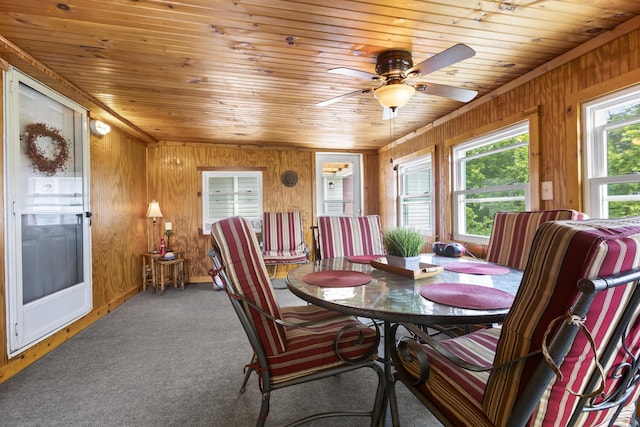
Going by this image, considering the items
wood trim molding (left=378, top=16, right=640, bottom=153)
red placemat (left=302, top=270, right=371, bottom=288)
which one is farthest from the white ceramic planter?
wood trim molding (left=378, top=16, right=640, bottom=153)

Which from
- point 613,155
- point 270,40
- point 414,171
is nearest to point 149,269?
point 270,40

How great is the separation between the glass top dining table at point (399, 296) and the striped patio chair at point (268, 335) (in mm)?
162

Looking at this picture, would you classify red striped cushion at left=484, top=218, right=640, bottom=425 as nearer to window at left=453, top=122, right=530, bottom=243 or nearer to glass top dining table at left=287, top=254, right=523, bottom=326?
glass top dining table at left=287, top=254, right=523, bottom=326

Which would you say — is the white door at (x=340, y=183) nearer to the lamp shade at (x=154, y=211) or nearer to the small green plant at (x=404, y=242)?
the lamp shade at (x=154, y=211)

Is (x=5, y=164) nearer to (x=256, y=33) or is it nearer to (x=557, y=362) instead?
(x=256, y=33)

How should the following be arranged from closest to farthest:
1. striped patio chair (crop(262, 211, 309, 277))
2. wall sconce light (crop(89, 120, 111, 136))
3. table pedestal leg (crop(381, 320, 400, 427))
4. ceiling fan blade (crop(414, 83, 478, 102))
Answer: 1. table pedestal leg (crop(381, 320, 400, 427))
2. ceiling fan blade (crop(414, 83, 478, 102))
3. wall sconce light (crop(89, 120, 111, 136))
4. striped patio chair (crop(262, 211, 309, 277))

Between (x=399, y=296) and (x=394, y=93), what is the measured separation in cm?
131

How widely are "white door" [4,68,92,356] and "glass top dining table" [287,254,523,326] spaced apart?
2.05 m

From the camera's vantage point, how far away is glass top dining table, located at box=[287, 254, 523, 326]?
3.19ft

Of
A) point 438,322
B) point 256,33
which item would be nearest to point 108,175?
point 256,33

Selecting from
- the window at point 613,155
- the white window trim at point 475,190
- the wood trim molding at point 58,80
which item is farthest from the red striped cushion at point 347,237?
the wood trim molding at point 58,80

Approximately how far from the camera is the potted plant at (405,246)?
1612 mm

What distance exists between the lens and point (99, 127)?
3.10 meters

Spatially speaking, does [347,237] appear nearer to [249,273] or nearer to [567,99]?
Result: [249,273]
